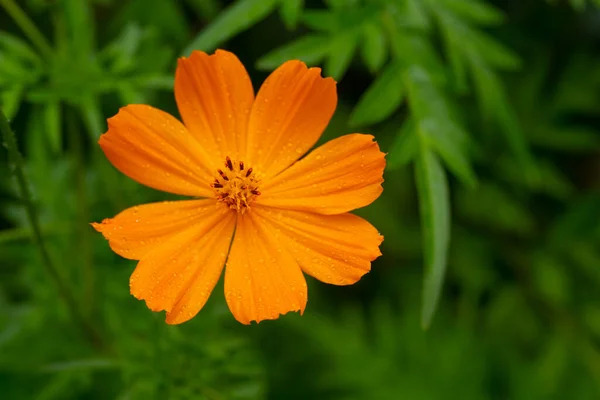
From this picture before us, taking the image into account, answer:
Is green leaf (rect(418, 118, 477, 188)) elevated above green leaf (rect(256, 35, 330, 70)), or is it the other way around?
green leaf (rect(256, 35, 330, 70))

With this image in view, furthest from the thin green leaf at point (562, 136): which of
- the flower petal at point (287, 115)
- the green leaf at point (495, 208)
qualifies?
the flower petal at point (287, 115)

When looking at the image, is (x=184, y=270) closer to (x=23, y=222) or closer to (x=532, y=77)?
(x=23, y=222)

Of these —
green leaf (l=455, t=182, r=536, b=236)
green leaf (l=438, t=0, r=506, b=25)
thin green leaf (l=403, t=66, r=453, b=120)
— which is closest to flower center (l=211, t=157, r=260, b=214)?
thin green leaf (l=403, t=66, r=453, b=120)

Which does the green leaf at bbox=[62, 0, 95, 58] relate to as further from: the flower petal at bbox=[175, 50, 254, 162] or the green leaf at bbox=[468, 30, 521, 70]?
the green leaf at bbox=[468, 30, 521, 70]

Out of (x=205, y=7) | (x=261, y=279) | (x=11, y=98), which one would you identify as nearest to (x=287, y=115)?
(x=261, y=279)

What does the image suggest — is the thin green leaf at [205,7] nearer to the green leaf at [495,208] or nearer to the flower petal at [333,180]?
the flower petal at [333,180]

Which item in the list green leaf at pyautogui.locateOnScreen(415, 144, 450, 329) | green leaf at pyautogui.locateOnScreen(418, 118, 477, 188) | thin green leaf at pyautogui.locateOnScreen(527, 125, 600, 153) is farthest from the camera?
thin green leaf at pyautogui.locateOnScreen(527, 125, 600, 153)
